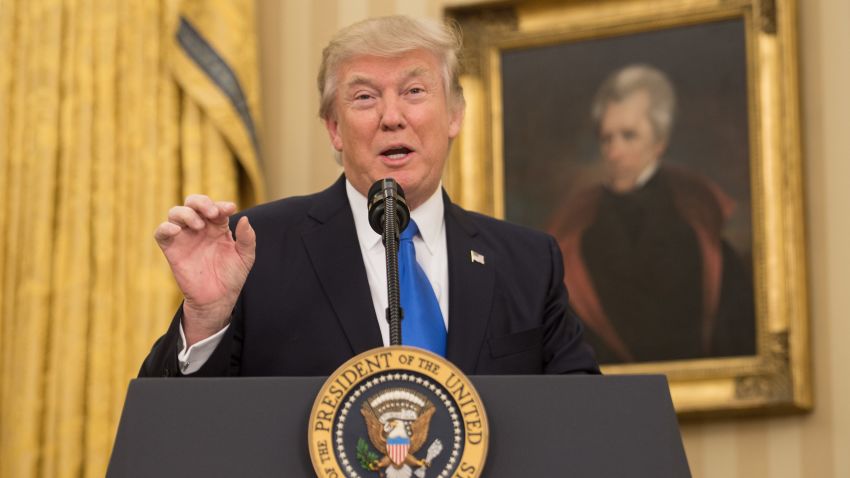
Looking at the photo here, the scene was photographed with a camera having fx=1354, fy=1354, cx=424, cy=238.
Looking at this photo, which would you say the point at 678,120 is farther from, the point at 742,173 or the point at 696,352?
the point at 696,352

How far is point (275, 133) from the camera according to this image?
5.78m

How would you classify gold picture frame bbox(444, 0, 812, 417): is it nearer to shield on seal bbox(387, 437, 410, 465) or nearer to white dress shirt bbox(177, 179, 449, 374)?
white dress shirt bbox(177, 179, 449, 374)

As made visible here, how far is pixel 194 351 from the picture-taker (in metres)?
2.65

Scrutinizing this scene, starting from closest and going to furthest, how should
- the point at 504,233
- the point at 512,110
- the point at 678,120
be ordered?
1. the point at 504,233
2. the point at 678,120
3. the point at 512,110

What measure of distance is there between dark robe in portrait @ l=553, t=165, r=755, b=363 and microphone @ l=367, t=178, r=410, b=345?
2474 millimetres

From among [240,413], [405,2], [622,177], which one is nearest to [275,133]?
[405,2]

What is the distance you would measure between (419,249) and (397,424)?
123 cm

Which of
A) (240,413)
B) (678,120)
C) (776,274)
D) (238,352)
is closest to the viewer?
(240,413)

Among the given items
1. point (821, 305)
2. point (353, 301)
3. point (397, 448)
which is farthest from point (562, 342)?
point (821, 305)

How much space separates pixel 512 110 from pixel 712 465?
1.58 metres

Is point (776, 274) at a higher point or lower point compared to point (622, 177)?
lower

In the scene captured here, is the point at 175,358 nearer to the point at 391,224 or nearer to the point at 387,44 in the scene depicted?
the point at 391,224

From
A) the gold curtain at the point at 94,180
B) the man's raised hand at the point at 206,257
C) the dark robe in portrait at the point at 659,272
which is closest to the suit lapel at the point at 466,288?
the man's raised hand at the point at 206,257

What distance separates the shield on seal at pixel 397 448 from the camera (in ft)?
6.91
